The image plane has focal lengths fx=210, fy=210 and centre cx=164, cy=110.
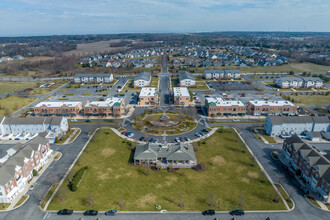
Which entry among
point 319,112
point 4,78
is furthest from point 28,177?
point 4,78

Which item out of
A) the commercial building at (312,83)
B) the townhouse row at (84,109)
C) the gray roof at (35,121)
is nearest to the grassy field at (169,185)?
the gray roof at (35,121)

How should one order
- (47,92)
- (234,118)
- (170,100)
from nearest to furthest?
(234,118) → (170,100) → (47,92)

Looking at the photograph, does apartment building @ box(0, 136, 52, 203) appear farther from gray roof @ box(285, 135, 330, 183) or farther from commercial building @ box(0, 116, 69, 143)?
gray roof @ box(285, 135, 330, 183)

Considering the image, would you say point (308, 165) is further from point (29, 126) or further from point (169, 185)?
point (29, 126)

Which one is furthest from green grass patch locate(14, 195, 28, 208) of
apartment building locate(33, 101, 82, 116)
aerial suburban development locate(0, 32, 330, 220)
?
apartment building locate(33, 101, 82, 116)

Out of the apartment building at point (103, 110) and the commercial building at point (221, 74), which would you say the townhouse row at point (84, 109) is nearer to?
the apartment building at point (103, 110)

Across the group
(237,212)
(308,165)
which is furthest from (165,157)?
(308,165)

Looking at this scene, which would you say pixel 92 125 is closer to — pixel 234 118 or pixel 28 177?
pixel 28 177
